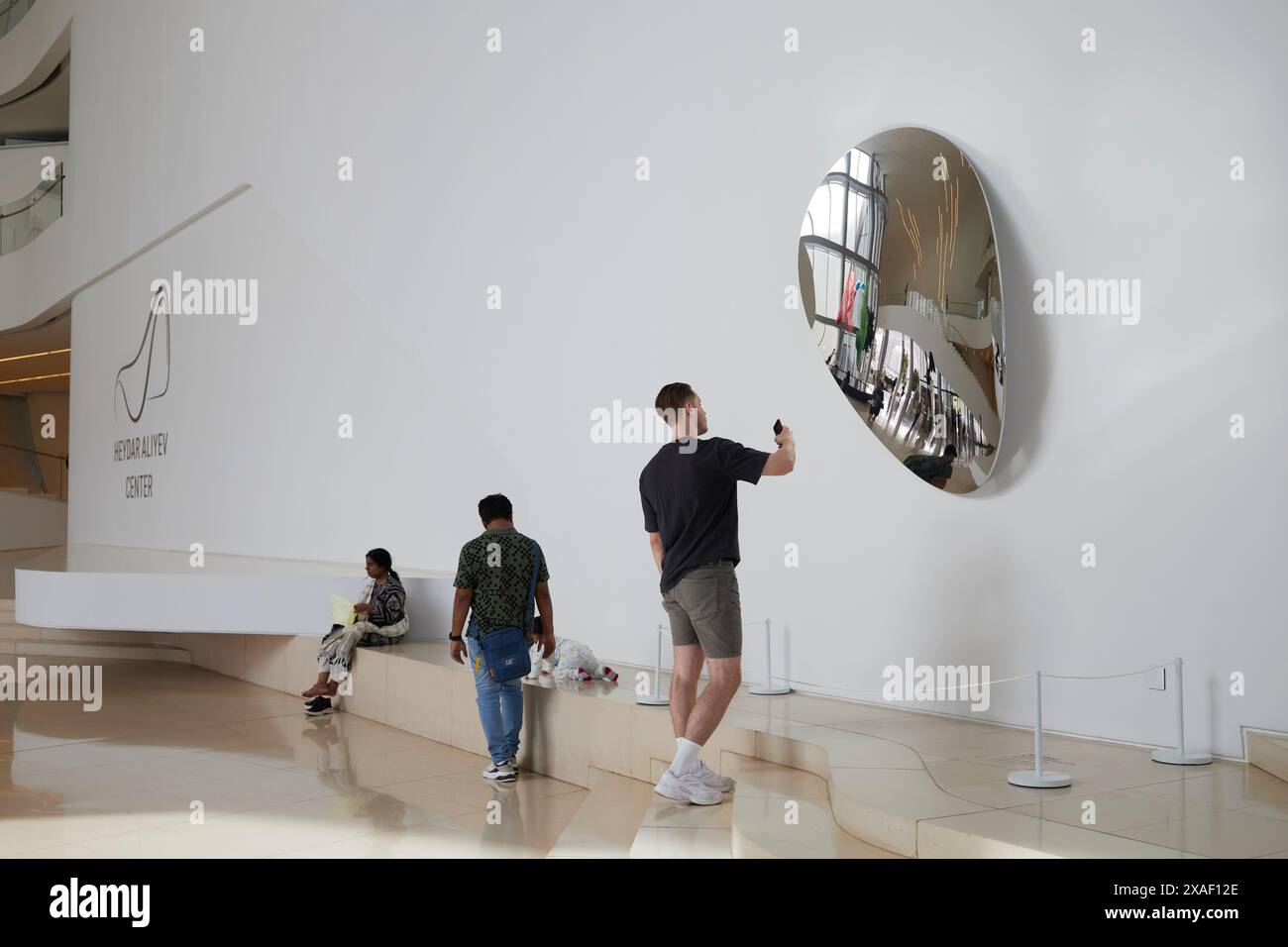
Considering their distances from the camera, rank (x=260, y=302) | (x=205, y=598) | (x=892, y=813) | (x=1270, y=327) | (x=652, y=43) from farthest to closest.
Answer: (x=260, y=302), (x=205, y=598), (x=652, y=43), (x=1270, y=327), (x=892, y=813)

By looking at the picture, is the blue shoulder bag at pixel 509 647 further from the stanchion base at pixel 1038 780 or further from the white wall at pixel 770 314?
the stanchion base at pixel 1038 780

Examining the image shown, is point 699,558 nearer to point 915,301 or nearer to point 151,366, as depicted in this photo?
point 915,301

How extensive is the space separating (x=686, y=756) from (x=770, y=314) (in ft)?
8.41

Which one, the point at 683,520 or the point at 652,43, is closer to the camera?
the point at 683,520

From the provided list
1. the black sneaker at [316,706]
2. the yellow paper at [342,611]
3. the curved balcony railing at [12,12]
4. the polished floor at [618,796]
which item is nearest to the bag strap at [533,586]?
the polished floor at [618,796]

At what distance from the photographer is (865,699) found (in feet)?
17.5

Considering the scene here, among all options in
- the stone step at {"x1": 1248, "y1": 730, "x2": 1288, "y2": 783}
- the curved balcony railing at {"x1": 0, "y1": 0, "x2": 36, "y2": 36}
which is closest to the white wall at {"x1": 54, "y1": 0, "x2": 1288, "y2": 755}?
the stone step at {"x1": 1248, "y1": 730, "x2": 1288, "y2": 783}

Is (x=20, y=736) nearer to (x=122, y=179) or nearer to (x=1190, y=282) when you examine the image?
(x=1190, y=282)

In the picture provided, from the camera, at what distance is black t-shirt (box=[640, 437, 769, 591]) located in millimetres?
4051

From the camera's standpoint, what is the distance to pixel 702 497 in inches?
160

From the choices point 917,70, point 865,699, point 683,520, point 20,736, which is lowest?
point 20,736

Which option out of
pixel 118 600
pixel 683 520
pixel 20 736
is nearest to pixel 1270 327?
pixel 683 520

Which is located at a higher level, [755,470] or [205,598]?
[755,470]

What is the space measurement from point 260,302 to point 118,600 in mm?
3766
